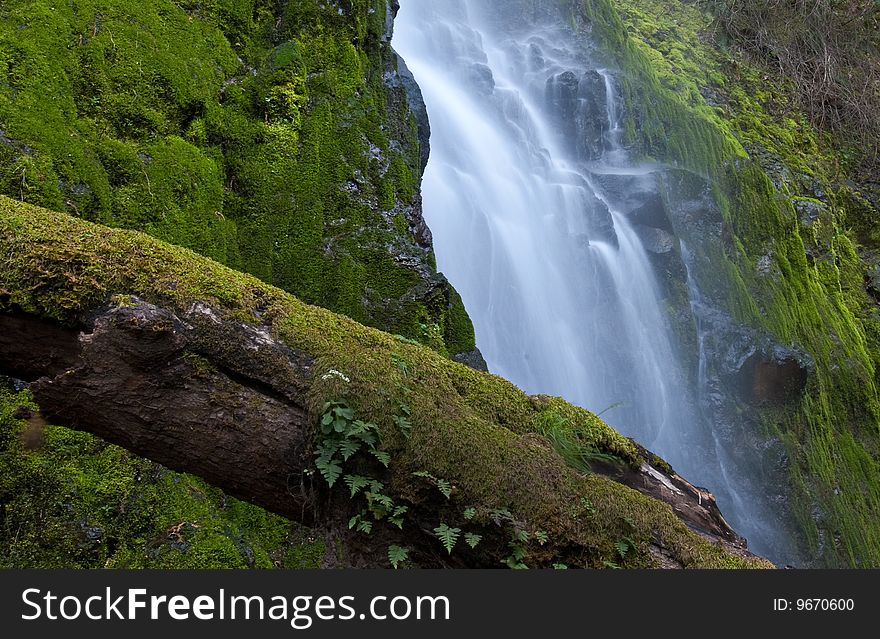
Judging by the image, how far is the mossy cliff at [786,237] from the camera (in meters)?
11.2

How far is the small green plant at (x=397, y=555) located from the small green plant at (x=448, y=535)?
17 cm

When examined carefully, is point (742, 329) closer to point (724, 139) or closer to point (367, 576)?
point (724, 139)

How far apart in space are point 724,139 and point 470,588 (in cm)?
1380

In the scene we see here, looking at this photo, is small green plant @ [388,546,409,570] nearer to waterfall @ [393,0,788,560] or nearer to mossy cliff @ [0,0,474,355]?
mossy cliff @ [0,0,474,355]

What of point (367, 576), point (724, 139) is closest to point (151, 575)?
point (367, 576)

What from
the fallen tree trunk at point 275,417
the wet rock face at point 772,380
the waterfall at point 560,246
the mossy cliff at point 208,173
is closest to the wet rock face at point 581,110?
the waterfall at point 560,246

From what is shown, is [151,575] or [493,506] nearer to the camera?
[151,575]

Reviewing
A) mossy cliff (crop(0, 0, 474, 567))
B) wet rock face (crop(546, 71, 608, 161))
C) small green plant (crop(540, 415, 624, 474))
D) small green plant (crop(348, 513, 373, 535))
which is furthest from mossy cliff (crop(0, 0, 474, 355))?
wet rock face (crop(546, 71, 608, 161))

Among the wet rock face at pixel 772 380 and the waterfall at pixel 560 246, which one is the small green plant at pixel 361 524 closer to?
the waterfall at pixel 560 246

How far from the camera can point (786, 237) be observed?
12.8m

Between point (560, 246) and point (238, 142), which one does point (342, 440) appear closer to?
point (238, 142)

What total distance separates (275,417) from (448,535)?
0.87 m

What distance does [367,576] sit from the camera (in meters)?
2.43

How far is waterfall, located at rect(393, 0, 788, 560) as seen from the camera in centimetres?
1117
